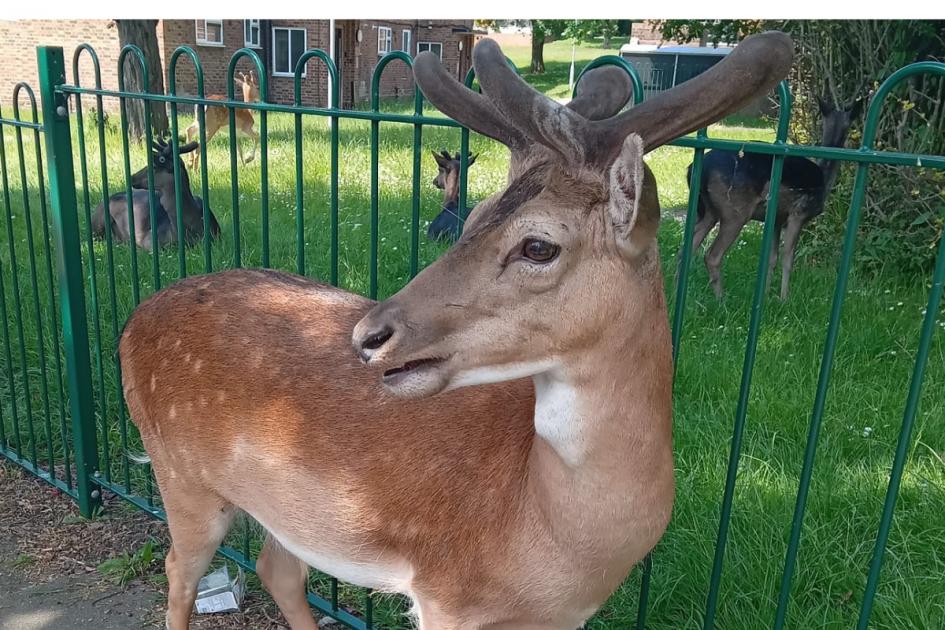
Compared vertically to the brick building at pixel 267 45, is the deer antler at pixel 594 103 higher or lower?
higher

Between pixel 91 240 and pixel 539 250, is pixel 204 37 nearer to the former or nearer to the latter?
pixel 91 240

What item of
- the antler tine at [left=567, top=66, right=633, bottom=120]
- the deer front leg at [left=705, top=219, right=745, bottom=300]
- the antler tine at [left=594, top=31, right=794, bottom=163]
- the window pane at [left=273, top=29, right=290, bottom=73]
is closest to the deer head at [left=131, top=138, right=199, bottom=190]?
the deer front leg at [left=705, top=219, right=745, bottom=300]

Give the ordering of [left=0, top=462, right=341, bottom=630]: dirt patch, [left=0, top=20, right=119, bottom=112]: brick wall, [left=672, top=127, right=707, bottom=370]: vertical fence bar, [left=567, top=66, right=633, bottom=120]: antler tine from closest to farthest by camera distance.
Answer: [left=567, top=66, right=633, bottom=120]: antler tine
[left=672, top=127, right=707, bottom=370]: vertical fence bar
[left=0, top=462, right=341, bottom=630]: dirt patch
[left=0, top=20, right=119, bottom=112]: brick wall

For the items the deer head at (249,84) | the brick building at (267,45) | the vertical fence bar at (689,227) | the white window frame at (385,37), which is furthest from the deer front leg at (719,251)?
the white window frame at (385,37)

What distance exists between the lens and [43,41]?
21047mm

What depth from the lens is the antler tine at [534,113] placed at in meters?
1.75

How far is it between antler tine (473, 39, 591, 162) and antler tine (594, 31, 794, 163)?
0.27 feet

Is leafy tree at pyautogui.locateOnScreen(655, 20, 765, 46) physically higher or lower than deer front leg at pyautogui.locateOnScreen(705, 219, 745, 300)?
higher

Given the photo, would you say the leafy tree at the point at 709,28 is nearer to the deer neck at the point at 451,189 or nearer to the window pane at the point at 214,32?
the deer neck at the point at 451,189

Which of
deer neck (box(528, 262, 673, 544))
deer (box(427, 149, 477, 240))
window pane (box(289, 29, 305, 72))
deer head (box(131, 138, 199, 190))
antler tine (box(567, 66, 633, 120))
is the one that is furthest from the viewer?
window pane (box(289, 29, 305, 72))

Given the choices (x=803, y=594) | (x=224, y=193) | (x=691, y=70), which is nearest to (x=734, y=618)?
(x=803, y=594)

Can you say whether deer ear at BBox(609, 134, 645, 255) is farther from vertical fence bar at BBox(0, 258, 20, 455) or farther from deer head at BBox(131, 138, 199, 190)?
deer head at BBox(131, 138, 199, 190)

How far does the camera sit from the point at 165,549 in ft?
12.5

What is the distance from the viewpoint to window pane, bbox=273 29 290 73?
25842 millimetres
